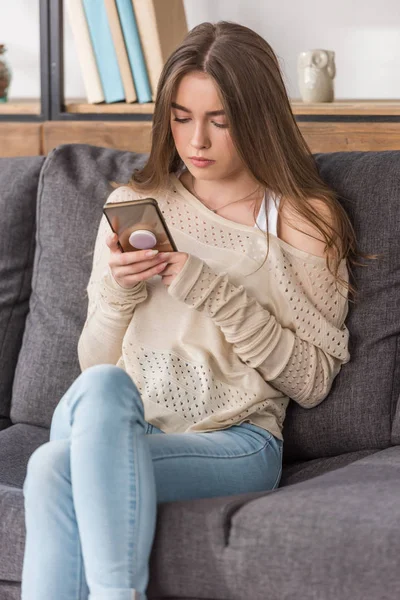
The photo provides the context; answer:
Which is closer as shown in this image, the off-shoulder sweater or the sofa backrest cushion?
the off-shoulder sweater

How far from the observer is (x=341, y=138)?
2.07m

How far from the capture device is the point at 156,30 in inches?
85.0

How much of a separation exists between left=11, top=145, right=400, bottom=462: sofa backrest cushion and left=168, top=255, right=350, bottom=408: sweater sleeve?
0.06 meters

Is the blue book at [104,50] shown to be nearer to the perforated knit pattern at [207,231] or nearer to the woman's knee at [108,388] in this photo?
the perforated knit pattern at [207,231]

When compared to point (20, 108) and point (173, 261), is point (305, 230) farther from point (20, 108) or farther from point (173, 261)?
point (20, 108)

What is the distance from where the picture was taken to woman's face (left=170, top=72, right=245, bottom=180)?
162cm

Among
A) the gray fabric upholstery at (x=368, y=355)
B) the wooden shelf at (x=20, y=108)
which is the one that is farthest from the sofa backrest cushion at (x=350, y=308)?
the wooden shelf at (x=20, y=108)

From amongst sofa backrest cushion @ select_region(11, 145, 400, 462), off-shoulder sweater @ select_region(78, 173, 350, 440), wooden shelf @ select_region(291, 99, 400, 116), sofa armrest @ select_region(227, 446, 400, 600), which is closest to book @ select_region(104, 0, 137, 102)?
sofa backrest cushion @ select_region(11, 145, 400, 462)

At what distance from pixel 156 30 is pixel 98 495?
1.25 metres

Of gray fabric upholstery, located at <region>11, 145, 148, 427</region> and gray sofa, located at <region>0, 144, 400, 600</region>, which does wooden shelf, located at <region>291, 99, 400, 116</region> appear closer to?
gray sofa, located at <region>0, 144, 400, 600</region>

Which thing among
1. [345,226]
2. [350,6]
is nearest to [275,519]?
[345,226]

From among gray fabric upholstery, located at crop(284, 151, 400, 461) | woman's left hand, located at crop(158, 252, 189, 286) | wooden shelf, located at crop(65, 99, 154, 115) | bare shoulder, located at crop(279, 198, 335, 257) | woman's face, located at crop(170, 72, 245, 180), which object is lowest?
gray fabric upholstery, located at crop(284, 151, 400, 461)

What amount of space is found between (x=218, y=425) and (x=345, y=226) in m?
0.43

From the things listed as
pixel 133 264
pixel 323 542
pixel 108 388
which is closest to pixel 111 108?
pixel 133 264
